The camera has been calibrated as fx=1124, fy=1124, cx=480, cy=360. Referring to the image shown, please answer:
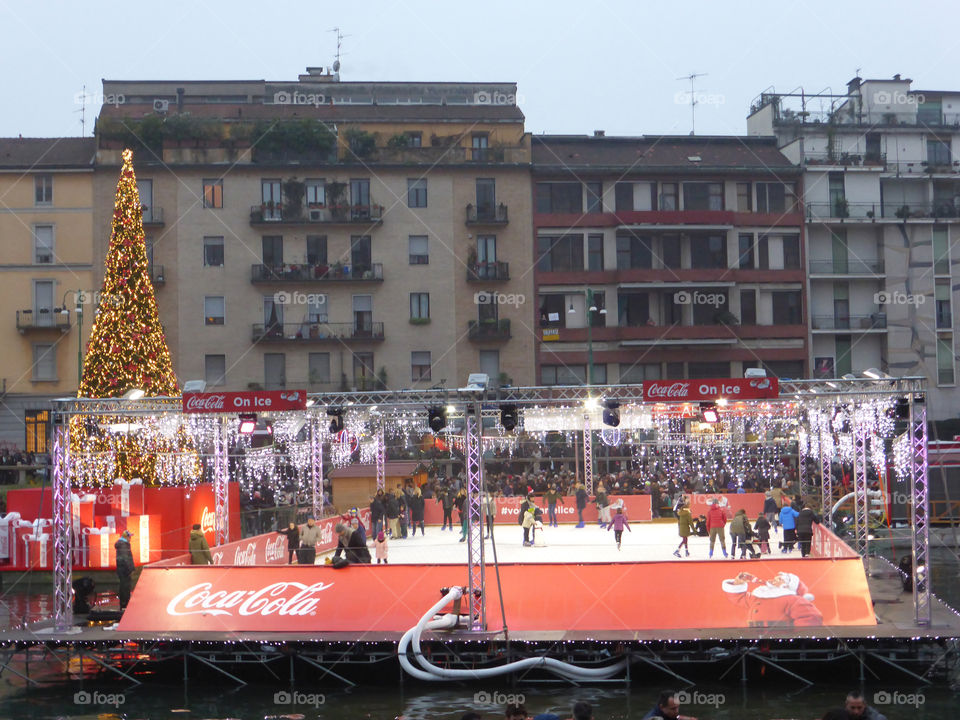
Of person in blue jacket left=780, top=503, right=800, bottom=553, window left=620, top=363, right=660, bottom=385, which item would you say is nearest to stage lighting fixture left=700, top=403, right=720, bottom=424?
person in blue jacket left=780, top=503, right=800, bottom=553

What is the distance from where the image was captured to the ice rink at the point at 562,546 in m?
28.8

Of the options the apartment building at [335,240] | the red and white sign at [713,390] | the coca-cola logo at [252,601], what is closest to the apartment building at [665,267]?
the apartment building at [335,240]

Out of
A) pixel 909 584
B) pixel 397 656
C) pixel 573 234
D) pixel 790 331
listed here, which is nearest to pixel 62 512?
pixel 397 656

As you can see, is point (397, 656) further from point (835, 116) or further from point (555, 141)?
point (835, 116)

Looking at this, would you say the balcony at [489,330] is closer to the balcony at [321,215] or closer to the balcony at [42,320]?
the balcony at [321,215]

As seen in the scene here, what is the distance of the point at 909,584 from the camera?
23469mm

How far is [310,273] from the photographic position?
53.3 metres

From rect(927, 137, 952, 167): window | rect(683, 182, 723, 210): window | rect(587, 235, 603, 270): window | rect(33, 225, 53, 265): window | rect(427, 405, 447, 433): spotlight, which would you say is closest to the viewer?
rect(427, 405, 447, 433): spotlight

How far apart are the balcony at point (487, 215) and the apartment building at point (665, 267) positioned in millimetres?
1814

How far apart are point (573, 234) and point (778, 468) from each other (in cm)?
1528

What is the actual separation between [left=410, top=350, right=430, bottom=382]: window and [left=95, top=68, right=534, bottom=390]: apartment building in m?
0.05

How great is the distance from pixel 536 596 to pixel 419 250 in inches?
1402

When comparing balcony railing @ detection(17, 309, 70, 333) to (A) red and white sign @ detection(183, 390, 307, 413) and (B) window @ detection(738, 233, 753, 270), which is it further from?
(A) red and white sign @ detection(183, 390, 307, 413)

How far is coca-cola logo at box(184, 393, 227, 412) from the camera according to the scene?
2045cm
